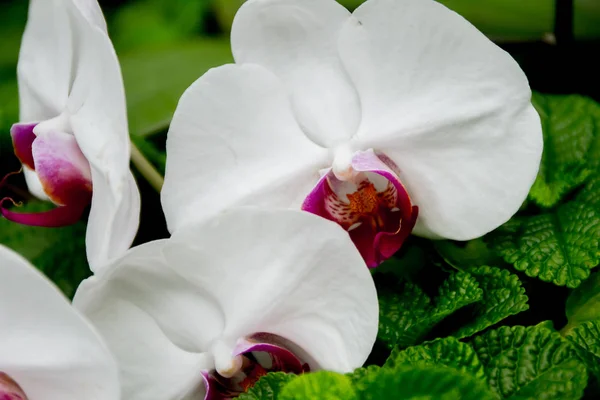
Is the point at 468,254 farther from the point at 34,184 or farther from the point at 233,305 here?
the point at 34,184

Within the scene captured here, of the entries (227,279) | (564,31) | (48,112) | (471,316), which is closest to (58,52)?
(48,112)

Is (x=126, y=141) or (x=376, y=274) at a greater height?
(x=126, y=141)

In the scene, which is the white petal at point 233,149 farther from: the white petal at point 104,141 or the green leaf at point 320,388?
the green leaf at point 320,388

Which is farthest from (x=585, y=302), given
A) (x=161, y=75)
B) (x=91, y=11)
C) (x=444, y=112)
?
(x=161, y=75)

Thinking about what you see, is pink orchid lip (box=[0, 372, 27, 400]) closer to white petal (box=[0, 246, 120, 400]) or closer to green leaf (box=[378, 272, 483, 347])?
white petal (box=[0, 246, 120, 400])

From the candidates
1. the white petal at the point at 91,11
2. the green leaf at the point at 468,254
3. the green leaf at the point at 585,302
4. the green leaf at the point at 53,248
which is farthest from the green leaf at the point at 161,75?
the green leaf at the point at 585,302

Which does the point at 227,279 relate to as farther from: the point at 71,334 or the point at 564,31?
the point at 564,31

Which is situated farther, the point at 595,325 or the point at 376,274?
the point at 376,274
